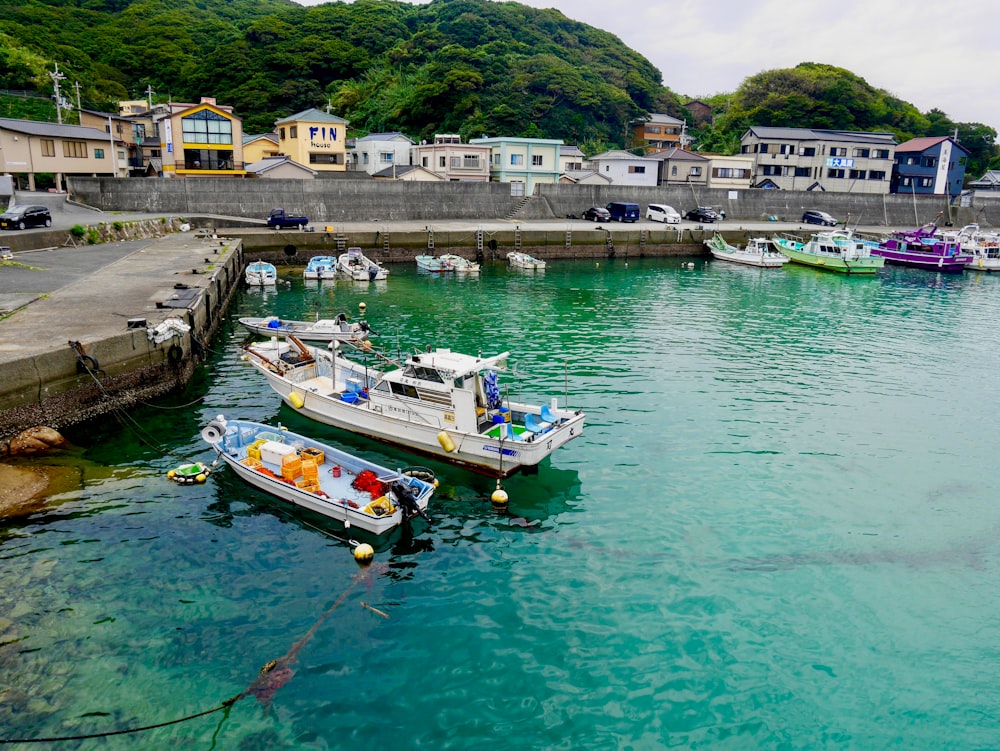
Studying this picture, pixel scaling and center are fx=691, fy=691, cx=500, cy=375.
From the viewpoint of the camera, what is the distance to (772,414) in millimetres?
21719

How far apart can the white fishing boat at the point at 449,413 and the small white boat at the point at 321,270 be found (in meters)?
23.3

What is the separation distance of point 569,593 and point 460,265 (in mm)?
36534

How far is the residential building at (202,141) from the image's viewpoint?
57625mm

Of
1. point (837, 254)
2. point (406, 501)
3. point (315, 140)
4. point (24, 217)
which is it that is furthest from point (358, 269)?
point (837, 254)

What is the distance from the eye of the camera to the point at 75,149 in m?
53.2

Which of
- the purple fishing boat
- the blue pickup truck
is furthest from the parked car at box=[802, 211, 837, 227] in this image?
the blue pickup truck

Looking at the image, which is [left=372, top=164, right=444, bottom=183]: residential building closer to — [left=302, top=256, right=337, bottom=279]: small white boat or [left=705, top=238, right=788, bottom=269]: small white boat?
[left=302, top=256, right=337, bottom=279]: small white boat

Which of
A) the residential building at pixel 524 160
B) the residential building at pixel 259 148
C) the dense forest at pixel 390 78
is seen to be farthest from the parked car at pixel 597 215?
the residential building at pixel 259 148

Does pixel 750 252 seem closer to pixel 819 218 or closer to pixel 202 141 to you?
pixel 819 218

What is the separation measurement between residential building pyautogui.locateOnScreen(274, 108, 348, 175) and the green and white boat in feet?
138

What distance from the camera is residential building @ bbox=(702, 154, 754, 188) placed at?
3012 inches

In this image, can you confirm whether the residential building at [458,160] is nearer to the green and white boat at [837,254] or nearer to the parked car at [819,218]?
the green and white boat at [837,254]

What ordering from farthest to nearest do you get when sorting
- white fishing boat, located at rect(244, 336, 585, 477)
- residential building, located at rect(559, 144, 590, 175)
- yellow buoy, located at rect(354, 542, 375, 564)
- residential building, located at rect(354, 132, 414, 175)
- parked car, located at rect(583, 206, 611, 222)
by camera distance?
residential building, located at rect(559, 144, 590, 175), residential building, located at rect(354, 132, 414, 175), parked car, located at rect(583, 206, 611, 222), white fishing boat, located at rect(244, 336, 585, 477), yellow buoy, located at rect(354, 542, 375, 564)

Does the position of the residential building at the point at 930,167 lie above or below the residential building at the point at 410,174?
above
